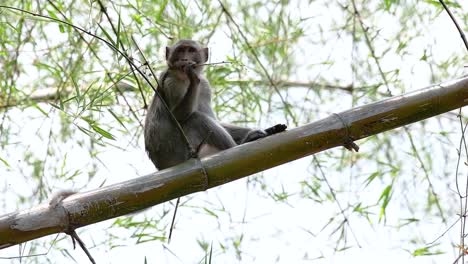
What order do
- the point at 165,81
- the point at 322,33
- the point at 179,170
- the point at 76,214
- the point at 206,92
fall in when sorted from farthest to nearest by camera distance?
the point at 322,33, the point at 206,92, the point at 165,81, the point at 179,170, the point at 76,214

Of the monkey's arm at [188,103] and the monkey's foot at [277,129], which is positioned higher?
the monkey's arm at [188,103]

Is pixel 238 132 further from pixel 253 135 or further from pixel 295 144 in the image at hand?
pixel 295 144

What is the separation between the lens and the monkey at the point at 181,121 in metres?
5.81

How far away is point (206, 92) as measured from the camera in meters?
6.55

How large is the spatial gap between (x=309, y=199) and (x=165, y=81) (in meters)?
1.86

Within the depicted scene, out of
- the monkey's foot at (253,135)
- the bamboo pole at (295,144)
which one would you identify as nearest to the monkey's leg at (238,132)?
the monkey's foot at (253,135)

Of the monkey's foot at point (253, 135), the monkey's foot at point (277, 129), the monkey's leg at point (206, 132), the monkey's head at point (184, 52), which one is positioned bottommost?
the monkey's foot at point (277, 129)

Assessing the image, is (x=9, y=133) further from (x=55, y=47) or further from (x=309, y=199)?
(x=309, y=199)

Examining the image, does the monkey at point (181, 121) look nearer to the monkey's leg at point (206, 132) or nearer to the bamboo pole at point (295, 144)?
the monkey's leg at point (206, 132)

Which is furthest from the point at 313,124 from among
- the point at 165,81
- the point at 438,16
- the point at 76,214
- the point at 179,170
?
the point at 438,16

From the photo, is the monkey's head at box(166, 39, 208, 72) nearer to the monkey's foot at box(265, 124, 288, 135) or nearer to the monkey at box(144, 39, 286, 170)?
the monkey at box(144, 39, 286, 170)

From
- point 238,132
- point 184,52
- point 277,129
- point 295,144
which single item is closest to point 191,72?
point 184,52

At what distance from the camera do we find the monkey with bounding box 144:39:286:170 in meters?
5.81

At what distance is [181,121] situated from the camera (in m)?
6.07
